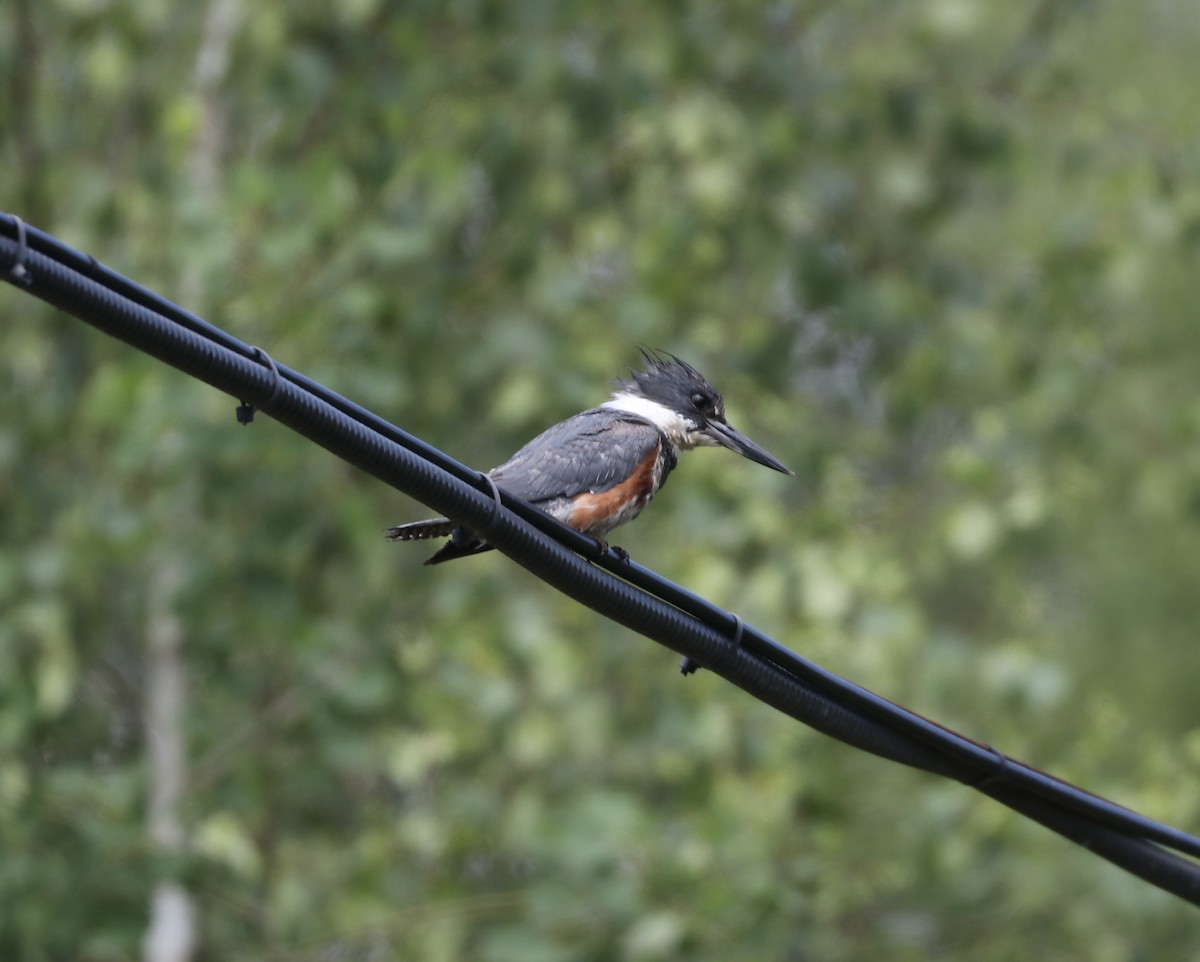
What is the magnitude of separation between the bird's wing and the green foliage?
4.94ft

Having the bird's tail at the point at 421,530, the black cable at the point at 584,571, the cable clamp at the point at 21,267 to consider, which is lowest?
the cable clamp at the point at 21,267

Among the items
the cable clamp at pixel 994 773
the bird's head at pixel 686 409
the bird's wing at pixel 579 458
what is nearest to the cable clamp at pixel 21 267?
the bird's wing at pixel 579 458

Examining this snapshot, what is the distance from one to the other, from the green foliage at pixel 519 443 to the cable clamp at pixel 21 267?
114 inches

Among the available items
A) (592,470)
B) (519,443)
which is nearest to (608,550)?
(592,470)

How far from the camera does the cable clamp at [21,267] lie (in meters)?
2.22

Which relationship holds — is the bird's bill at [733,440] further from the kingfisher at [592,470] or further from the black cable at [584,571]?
the black cable at [584,571]

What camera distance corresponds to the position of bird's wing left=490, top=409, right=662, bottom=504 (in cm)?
374

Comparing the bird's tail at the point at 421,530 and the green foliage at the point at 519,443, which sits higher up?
the green foliage at the point at 519,443

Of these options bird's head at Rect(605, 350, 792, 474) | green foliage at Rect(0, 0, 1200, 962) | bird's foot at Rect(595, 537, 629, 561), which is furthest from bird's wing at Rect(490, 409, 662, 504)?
green foliage at Rect(0, 0, 1200, 962)

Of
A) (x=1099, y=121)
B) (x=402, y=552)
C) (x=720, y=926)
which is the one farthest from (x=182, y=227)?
(x=1099, y=121)

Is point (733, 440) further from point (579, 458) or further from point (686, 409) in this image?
point (579, 458)

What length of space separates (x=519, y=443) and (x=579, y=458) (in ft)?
6.99

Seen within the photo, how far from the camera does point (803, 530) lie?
19.4 ft

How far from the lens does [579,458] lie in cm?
378
